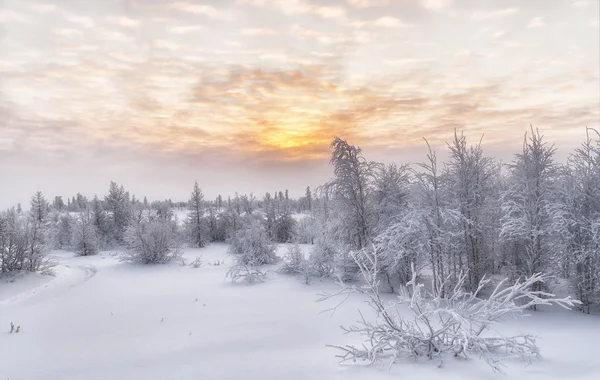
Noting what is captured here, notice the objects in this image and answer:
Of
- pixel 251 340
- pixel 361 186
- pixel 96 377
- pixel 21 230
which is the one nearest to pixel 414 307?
pixel 251 340

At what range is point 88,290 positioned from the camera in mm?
18188

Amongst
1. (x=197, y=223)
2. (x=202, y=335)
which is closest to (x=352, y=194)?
(x=202, y=335)

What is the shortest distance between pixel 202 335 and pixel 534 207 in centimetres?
1522

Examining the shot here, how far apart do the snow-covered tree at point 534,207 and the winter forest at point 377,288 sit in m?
0.06

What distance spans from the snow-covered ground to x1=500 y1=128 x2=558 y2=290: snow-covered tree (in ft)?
7.57

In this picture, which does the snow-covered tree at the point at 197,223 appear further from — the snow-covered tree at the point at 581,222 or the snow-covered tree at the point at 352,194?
the snow-covered tree at the point at 581,222

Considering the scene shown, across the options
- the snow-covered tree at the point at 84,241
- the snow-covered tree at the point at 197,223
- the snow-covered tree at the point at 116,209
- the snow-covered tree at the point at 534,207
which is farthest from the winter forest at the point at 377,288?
the snow-covered tree at the point at 116,209

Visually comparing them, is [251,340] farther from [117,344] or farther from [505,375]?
[505,375]

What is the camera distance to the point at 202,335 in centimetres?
1192

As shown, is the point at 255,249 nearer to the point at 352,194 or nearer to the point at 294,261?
the point at 294,261

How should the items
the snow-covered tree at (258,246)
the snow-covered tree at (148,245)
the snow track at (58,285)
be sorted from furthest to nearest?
1. the snow-covered tree at (258,246)
2. the snow-covered tree at (148,245)
3. the snow track at (58,285)

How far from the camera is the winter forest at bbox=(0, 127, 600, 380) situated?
25.6ft

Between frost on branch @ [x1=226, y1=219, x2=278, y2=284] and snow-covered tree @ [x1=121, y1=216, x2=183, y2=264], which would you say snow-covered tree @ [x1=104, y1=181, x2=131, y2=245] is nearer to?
snow-covered tree @ [x1=121, y1=216, x2=183, y2=264]

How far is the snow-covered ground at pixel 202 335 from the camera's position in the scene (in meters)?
8.16
